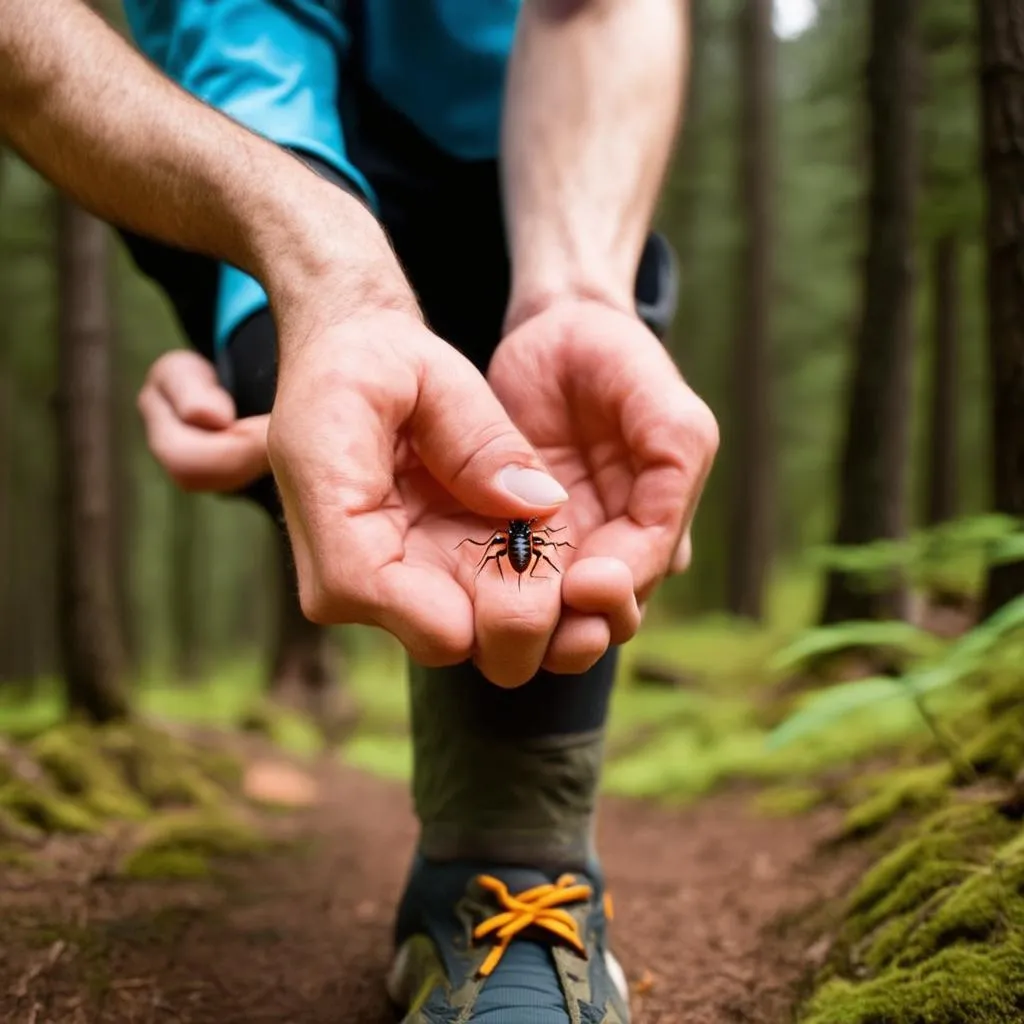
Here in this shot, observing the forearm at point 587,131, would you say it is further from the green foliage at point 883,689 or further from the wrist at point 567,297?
the green foliage at point 883,689

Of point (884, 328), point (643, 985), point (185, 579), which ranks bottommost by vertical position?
point (643, 985)

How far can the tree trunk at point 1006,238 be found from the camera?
3975 millimetres

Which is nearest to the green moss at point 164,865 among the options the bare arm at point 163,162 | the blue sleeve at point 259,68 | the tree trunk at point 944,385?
the blue sleeve at point 259,68

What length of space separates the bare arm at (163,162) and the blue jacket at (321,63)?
0.36 meters

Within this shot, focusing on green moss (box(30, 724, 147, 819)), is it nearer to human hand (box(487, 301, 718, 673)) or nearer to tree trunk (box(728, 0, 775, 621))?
human hand (box(487, 301, 718, 673))

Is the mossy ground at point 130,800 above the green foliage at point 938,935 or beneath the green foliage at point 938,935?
beneath

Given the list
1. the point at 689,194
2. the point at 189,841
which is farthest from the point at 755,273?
the point at 189,841

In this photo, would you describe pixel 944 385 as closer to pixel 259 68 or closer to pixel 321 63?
pixel 321 63

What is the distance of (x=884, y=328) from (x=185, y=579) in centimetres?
1593

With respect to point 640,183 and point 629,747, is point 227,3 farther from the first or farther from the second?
point 629,747

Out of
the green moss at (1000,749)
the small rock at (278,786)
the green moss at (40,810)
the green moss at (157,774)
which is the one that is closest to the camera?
the green moss at (1000,749)

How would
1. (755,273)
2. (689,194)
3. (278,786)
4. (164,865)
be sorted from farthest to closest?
(689,194) → (755,273) → (278,786) → (164,865)

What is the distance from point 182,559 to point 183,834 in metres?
17.1

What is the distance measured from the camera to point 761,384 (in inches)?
562
